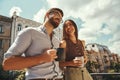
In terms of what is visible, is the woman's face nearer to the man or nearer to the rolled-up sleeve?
the man

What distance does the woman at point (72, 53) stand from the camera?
186 cm

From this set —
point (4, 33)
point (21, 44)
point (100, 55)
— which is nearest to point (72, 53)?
point (21, 44)

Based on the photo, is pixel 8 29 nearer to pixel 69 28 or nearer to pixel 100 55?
pixel 69 28

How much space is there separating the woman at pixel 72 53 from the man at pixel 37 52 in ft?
0.94

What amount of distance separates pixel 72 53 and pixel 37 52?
72 centimetres

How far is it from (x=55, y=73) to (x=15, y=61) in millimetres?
338

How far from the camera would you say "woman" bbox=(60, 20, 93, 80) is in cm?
186

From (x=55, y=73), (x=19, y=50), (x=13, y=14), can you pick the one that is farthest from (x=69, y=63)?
(x=13, y=14)

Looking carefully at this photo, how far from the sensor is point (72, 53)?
2135 millimetres

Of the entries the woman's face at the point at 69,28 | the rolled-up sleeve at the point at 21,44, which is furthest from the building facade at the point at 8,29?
the rolled-up sleeve at the point at 21,44

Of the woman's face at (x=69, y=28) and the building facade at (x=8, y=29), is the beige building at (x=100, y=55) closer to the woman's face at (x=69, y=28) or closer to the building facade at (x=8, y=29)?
the building facade at (x=8, y=29)

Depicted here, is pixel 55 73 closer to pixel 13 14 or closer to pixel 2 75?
pixel 2 75

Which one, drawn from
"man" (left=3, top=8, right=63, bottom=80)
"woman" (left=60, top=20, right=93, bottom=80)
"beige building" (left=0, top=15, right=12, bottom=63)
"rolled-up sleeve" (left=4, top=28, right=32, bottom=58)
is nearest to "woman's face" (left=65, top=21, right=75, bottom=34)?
"woman" (left=60, top=20, right=93, bottom=80)

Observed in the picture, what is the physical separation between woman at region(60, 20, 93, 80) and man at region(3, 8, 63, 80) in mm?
285
